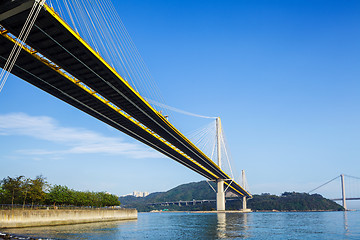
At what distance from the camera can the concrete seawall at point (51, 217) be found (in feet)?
110

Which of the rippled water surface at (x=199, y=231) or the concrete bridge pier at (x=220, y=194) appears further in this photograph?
the concrete bridge pier at (x=220, y=194)

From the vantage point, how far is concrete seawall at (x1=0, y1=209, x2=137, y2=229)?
3362 cm

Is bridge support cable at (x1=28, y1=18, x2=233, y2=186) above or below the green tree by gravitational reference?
above

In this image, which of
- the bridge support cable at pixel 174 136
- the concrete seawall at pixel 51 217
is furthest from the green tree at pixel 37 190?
the bridge support cable at pixel 174 136

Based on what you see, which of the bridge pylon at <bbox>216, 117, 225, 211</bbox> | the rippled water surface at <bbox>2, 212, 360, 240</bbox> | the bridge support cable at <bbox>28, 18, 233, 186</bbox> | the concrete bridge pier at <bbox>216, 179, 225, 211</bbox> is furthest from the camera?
the concrete bridge pier at <bbox>216, 179, 225, 211</bbox>

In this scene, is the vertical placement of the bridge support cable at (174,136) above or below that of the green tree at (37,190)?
above

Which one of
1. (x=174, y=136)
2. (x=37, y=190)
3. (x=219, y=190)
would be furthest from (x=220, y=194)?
(x=37, y=190)

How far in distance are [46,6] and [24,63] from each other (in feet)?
40.7

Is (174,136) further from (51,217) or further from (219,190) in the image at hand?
(219,190)

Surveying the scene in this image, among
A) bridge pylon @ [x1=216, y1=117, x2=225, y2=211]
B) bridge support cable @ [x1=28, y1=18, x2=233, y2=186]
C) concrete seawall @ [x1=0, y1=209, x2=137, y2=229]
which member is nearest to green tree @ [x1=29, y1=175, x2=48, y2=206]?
concrete seawall @ [x1=0, y1=209, x2=137, y2=229]

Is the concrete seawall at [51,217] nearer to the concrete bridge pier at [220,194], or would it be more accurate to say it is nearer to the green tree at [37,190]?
the green tree at [37,190]

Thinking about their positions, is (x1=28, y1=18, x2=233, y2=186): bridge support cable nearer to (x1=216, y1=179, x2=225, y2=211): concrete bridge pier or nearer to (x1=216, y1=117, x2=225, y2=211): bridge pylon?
(x1=216, y1=179, x2=225, y2=211): concrete bridge pier

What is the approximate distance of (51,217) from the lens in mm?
41219

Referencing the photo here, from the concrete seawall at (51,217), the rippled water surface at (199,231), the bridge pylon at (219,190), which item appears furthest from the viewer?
the bridge pylon at (219,190)
